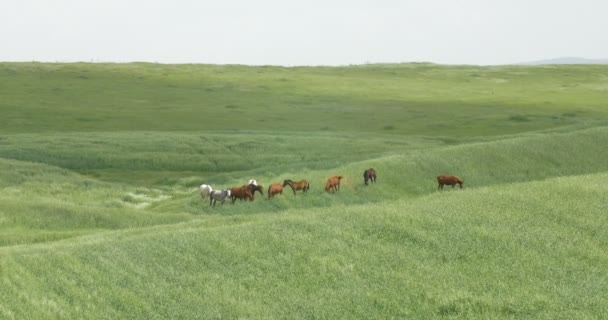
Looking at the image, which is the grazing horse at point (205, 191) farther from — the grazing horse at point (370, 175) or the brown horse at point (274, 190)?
the grazing horse at point (370, 175)

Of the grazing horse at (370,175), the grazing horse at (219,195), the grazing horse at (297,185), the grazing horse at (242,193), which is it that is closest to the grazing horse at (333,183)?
the grazing horse at (297,185)

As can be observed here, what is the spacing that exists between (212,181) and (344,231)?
91.4 ft

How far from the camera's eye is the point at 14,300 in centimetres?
1628

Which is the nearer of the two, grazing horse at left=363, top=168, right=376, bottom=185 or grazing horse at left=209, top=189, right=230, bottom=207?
grazing horse at left=209, top=189, right=230, bottom=207

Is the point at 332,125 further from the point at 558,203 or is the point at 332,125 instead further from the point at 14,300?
the point at 14,300

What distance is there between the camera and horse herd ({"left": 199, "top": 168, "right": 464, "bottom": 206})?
36906 mm

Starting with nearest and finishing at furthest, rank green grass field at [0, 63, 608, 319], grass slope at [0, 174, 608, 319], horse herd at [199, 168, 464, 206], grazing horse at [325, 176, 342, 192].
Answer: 1. grass slope at [0, 174, 608, 319]
2. green grass field at [0, 63, 608, 319]
3. horse herd at [199, 168, 464, 206]
4. grazing horse at [325, 176, 342, 192]

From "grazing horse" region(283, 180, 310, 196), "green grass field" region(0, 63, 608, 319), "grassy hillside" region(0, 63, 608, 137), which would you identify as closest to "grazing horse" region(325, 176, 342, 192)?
"green grass field" region(0, 63, 608, 319)

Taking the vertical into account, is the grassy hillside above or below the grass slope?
below

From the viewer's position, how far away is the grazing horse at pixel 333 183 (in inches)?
1593

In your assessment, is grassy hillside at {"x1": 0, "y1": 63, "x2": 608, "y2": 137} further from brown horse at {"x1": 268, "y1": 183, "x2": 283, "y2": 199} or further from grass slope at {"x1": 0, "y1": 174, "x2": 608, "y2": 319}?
grass slope at {"x1": 0, "y1": 174, "x2": 608, "y2": 319}

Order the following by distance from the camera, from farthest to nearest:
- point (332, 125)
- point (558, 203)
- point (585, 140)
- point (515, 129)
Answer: point (332, 125)
point (515, 129)
point (585, 140)
point (558, 203)

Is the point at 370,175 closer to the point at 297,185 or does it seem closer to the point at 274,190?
the point at 297,185

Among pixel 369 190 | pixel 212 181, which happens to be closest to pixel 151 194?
pixel 212 181
